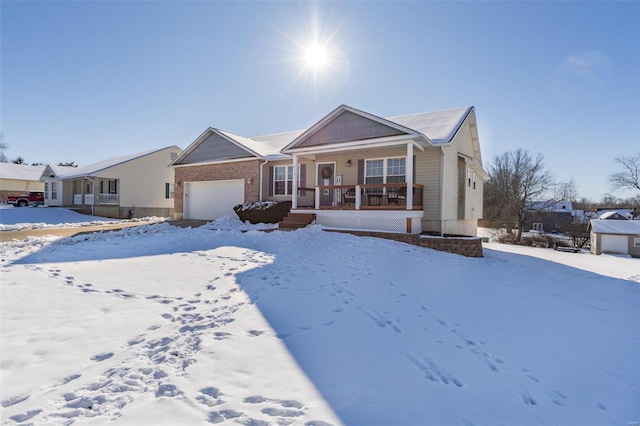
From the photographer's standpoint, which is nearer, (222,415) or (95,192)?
(222,415)

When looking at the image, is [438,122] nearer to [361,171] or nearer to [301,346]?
[361,171]

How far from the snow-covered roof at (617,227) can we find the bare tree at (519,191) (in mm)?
5976

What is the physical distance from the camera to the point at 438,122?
13656 mm

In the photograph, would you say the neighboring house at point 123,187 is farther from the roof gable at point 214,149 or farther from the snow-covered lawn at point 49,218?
the roof gable at point 214,149

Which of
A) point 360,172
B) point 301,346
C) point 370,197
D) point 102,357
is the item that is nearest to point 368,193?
point 370,197

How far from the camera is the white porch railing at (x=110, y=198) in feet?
78.8

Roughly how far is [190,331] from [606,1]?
13.8 meters

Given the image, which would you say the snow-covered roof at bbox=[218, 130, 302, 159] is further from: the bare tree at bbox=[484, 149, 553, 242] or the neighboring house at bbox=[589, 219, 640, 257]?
the neighboring house at bbox=[589, 219, 640, 257]

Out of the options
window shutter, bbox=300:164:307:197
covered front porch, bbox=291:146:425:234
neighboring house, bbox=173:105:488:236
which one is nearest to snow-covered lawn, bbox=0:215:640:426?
covered front porch, bbox=291:146:425:234

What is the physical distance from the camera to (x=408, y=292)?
5.63 metres

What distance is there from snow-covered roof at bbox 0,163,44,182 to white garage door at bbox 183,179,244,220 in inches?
1331

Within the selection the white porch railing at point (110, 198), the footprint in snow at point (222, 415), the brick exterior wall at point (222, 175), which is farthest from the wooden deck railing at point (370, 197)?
the white porch railing at point (110, 198)

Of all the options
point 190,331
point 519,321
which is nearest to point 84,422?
point 190,331

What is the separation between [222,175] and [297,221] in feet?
22.5
